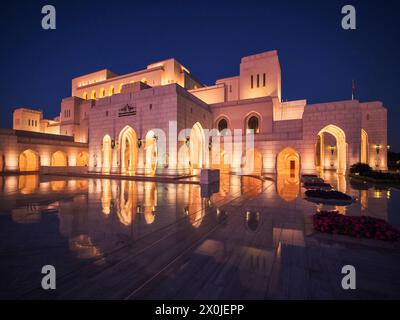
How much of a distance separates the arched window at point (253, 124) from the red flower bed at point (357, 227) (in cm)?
2481

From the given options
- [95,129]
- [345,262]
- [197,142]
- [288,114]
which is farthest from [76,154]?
[345,262]

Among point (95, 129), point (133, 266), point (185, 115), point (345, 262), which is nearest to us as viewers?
point (133, 266)

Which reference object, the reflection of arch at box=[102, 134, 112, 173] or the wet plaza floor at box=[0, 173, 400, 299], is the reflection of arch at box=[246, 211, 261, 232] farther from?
the reflection of arch at box=[102, 134, 112, 173]

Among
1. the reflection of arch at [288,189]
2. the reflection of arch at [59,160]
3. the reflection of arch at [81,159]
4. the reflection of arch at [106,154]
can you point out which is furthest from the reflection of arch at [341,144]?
the reflection of arch at [59,160]

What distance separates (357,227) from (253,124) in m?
26.0

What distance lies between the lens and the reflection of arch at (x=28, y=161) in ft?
100

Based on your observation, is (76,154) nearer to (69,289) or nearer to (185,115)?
(185,115)

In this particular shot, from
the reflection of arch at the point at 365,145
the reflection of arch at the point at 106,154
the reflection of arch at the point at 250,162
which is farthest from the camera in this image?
the reflection of arch at the point at 365,145

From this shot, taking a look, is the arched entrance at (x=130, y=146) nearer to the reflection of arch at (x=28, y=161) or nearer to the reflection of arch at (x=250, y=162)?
the reflection of arch at (x=28, y=161)

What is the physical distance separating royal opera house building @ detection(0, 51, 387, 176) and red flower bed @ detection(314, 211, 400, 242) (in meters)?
16.4

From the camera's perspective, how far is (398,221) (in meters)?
5.71

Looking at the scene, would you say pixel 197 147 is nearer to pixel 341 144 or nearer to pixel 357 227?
pixel 341 144
